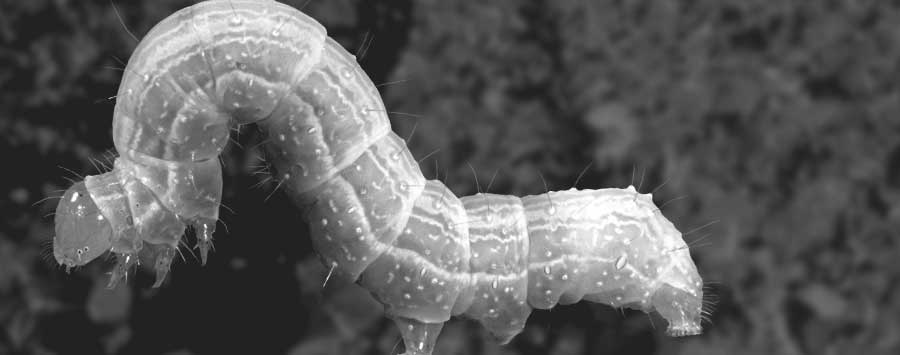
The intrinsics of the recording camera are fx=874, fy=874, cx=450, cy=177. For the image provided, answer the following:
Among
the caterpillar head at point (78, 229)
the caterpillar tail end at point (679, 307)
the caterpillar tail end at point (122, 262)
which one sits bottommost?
the caterpillar tail end at point (679, 307)

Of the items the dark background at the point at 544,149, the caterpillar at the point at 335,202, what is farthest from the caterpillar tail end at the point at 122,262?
the dark background at the point at 544,149

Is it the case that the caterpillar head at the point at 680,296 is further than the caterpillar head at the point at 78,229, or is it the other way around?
the caterpillar head at the point at 680,296

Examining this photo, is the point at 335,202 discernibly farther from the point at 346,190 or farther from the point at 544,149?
the point at 544,149

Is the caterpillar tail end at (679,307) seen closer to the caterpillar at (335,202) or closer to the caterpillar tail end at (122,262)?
the caterpillar at (335,202)

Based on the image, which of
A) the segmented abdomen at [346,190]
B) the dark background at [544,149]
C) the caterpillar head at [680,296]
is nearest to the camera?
the segmented abdomen at [346,190]

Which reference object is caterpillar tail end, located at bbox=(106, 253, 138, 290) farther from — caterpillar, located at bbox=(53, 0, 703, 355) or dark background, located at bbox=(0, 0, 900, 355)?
A: dark background, located at bbox=(0, 0, 900, 355)

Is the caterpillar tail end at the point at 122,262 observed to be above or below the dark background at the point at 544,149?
above

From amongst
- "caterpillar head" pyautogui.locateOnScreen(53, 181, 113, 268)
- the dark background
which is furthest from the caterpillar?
the dark background

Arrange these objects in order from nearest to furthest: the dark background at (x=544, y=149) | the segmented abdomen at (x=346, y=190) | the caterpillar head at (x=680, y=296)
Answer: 1. the segmented abdomen at (x=346, y=190)
2. the caterpillar head at (x=680, y=296)
3. the dark background at (x=544, y=149)
